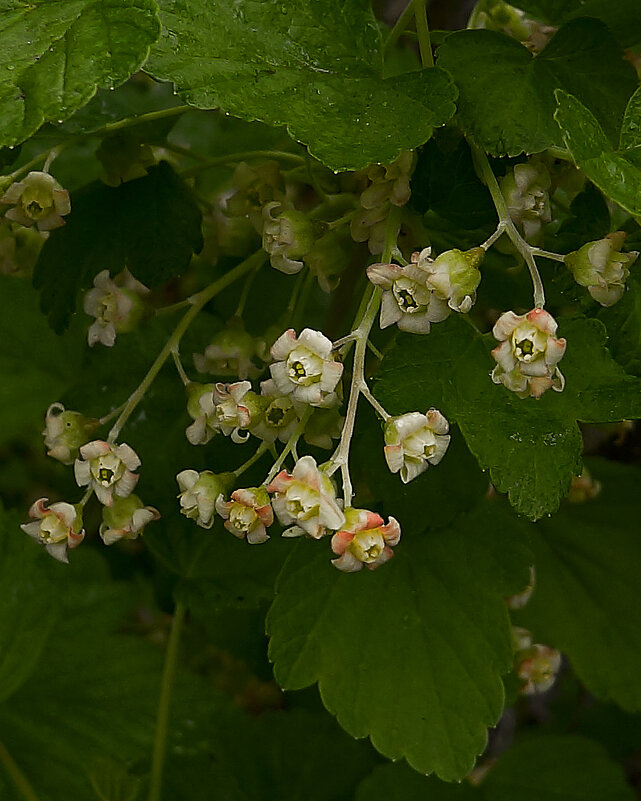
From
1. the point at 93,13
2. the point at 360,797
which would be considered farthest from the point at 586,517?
the point at 93,13

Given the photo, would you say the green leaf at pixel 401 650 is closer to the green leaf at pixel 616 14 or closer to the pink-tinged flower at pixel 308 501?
the pink-tinged flower at pixel 308 501

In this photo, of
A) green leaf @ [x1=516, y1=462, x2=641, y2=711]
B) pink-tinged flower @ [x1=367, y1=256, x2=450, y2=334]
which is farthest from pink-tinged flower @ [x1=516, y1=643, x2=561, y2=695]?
pink-tinged flower @ [x1=367, y1=256, x2=450, y2=334]

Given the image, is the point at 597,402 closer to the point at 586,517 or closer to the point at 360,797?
the point at 586,517

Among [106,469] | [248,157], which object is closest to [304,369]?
[106,469]

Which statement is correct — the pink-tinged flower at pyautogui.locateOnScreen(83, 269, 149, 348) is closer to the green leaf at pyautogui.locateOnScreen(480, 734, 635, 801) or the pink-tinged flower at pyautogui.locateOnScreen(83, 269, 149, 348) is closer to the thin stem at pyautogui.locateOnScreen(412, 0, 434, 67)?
the thin stem at pyautogui.locateOnScreen(412, 0, 434, 67)

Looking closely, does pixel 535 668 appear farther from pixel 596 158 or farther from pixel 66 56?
pixel 66 56

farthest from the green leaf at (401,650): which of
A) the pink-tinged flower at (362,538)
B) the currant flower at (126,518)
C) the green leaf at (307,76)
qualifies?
the green leaf at (307,76)

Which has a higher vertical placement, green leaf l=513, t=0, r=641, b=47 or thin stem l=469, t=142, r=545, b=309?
green leaf l=513, t=0, r=641, b=47

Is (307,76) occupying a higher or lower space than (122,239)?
higher
